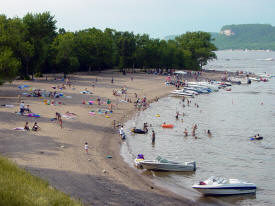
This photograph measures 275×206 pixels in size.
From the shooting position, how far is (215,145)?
124 ft

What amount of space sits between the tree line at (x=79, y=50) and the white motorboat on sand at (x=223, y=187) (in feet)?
109

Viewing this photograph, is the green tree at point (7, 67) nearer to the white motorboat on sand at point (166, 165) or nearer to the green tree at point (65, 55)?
the white motorboat on sand at point (166, 165)

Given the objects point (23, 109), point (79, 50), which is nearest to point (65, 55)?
point (79, 50)

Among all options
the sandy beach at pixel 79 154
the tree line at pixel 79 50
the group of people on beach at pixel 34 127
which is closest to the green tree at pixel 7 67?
the tree line at pixel 79 50

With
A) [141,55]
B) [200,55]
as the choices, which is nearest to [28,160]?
[141,55]

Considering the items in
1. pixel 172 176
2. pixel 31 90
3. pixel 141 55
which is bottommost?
pixel 172 176

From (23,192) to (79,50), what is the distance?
7684cm

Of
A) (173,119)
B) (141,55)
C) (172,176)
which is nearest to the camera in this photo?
(172,176)

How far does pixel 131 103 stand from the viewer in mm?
58031

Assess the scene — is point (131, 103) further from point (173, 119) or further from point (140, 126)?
point (140, 126)

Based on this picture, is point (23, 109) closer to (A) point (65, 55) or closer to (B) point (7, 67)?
(B) point (7, 67)

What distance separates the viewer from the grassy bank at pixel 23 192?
1393cm

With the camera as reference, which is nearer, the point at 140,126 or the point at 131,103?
the point at 140,126

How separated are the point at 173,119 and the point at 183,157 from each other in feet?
56.9
